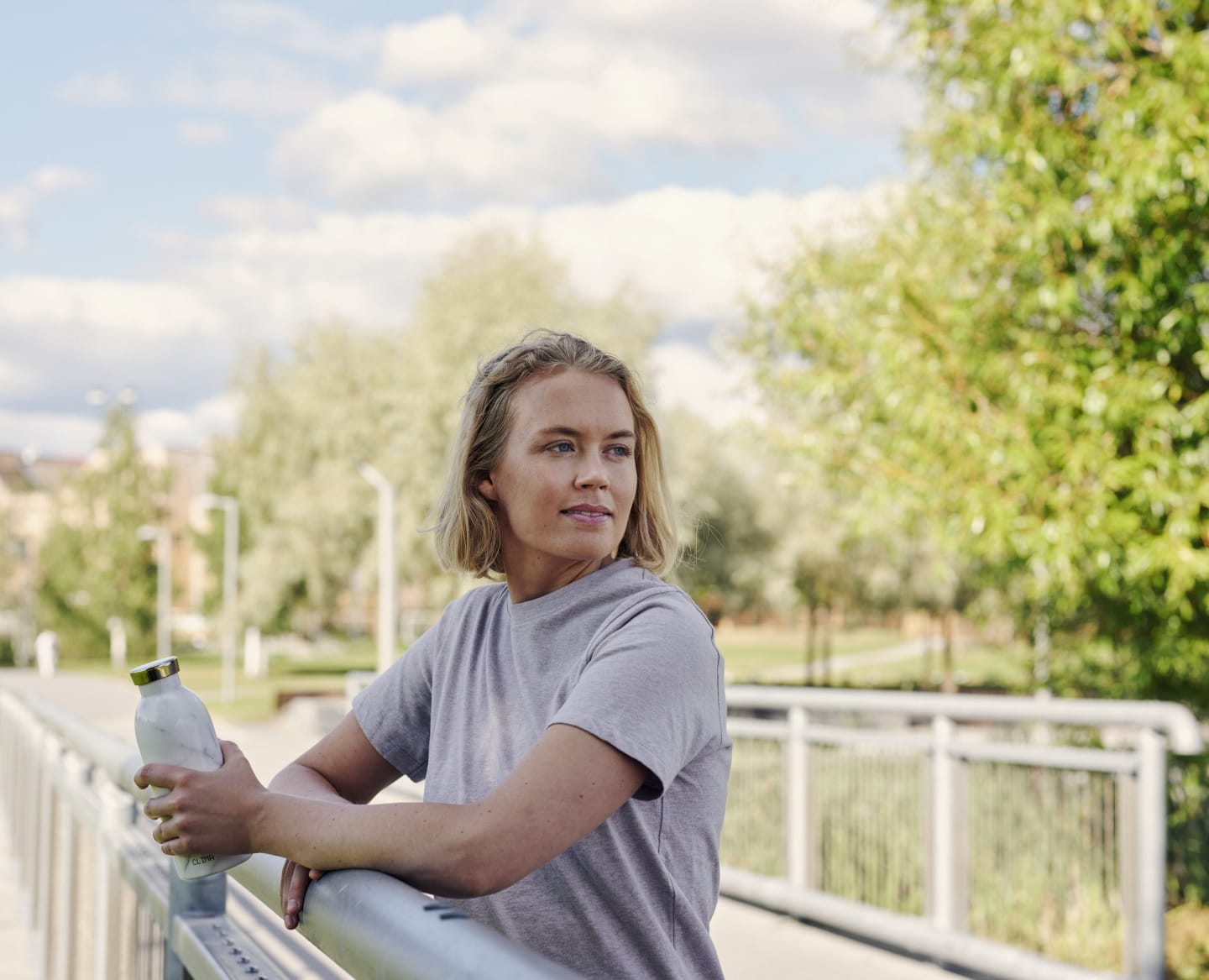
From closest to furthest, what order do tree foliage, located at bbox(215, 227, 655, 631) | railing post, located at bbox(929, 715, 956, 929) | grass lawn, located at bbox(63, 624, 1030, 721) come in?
railing post, located at bbox(929, 715, 956, 929), grass lawn, located at bbox(63, 624, 1030, 721), tree foliage, located at bbox(215, 227, 655, 631)

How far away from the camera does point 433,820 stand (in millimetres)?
1468

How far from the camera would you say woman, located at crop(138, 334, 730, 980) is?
4.73ft

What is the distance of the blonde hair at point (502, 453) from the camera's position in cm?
189

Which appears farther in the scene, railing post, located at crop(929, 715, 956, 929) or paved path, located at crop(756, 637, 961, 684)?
paved path, located at crop(756, 637, 961, 684)

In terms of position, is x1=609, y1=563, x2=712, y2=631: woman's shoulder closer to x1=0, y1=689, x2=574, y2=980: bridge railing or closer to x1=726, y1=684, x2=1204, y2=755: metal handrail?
x1=0, y1=689, x2=574, y2=980: bridge railing

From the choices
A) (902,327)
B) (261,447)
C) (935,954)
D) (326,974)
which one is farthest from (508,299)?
(326,974)

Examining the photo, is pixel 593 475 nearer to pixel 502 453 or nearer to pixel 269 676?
pixel 502 453

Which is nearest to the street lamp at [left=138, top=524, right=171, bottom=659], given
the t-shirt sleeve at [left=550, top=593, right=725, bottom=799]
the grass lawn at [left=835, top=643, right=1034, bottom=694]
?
the grass lawn at [left=835, top=643, right=1034, bottom=694]

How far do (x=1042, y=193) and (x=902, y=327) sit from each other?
4.00ft

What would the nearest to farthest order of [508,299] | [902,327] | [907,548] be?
[902,327], [907,548], [508,299]

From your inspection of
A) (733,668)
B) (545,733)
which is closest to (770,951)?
(545,733)

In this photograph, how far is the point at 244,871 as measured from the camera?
6.02 ft

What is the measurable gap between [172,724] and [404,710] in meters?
0.47

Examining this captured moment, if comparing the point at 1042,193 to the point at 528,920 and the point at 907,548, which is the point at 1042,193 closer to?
the point at 528,920
